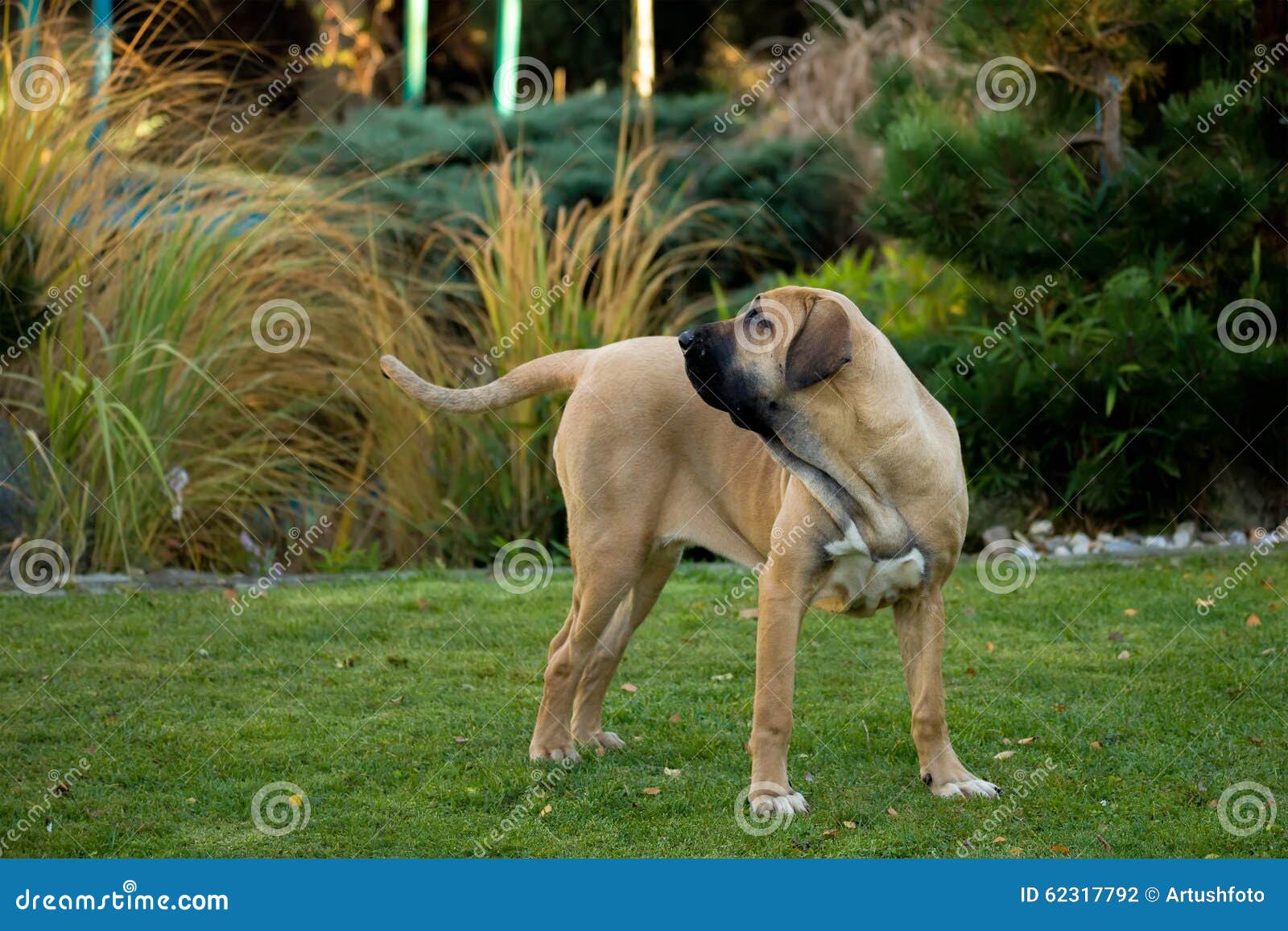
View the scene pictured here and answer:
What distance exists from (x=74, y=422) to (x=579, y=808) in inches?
186

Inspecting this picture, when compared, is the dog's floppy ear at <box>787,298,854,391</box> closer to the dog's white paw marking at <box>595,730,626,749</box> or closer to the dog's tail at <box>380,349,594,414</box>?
the dog's tail at <box>380,349,594,414</box>

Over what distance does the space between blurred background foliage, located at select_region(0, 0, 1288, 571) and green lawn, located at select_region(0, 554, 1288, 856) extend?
Result: 1065mm

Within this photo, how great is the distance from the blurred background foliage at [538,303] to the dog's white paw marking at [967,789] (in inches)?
168

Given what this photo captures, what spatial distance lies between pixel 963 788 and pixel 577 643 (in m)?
1.44

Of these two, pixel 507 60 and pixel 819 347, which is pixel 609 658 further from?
pixel 507 60

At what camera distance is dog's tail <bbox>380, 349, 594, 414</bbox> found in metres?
5.48

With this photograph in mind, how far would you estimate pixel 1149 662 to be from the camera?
6395 millimetres

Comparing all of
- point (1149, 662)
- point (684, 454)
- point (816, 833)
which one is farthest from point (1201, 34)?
point (816, 833)

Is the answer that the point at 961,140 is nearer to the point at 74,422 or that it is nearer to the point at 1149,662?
the point at 1149,662

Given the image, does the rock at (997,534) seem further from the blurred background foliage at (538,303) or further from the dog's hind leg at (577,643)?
the dog's hind leg at (577,643)

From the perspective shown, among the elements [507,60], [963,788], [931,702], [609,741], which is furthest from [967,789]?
[507,60]

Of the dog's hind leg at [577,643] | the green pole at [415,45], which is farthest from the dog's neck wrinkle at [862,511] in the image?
the green pole at [415,45]

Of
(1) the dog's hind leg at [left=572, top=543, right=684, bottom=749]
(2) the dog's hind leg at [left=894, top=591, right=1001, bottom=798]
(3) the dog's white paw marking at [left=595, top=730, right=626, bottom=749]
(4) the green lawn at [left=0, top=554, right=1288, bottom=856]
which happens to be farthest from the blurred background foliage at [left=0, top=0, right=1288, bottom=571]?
(2) the dog's hind leg at [left=894, top=591, right=1001, bottom=798]

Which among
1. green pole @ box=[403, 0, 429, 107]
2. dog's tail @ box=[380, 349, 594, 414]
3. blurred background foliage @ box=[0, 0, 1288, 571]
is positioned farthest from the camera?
green pole @ box=[403, 0, 429, 107]
